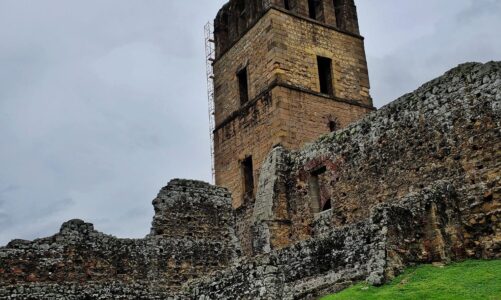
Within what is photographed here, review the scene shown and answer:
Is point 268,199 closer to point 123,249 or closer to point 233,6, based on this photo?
point 123,249

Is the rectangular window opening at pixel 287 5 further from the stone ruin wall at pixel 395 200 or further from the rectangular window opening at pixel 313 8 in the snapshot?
the stone ruin wall at pixel 395 200

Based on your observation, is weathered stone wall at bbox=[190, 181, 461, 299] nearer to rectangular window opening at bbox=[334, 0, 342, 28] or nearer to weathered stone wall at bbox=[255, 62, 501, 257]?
weathered stone wall at bbox=[255, 62, 501, 257]

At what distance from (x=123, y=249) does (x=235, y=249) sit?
9.41 feet

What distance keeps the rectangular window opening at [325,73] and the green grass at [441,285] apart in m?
15.4

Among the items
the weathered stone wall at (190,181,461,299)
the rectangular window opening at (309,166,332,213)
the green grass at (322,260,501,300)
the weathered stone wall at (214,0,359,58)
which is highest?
the weathered stone wall at (214,0,359,58)

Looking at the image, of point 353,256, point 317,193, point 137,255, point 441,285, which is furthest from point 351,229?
point 317,193

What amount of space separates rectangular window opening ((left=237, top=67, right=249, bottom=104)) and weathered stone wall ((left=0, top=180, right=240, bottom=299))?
11.5m

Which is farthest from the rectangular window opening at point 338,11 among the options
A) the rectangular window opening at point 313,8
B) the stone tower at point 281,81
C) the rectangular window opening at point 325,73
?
the rectangular window opening at point 325,73

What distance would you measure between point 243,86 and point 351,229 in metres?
16.1

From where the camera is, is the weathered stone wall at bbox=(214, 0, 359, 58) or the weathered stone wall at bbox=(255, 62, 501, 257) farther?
the weathered stone wall at bbox=(214, 0, 359, 58)

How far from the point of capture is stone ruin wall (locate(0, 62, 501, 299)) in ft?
38.1

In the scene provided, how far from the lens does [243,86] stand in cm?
2733

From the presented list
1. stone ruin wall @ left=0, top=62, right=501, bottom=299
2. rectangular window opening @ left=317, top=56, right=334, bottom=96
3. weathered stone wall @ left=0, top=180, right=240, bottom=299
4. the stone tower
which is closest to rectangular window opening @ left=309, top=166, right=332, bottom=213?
stone ruin wall @ left=0, top=62, right=501, bottom=299

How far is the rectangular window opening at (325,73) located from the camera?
1037 inches
